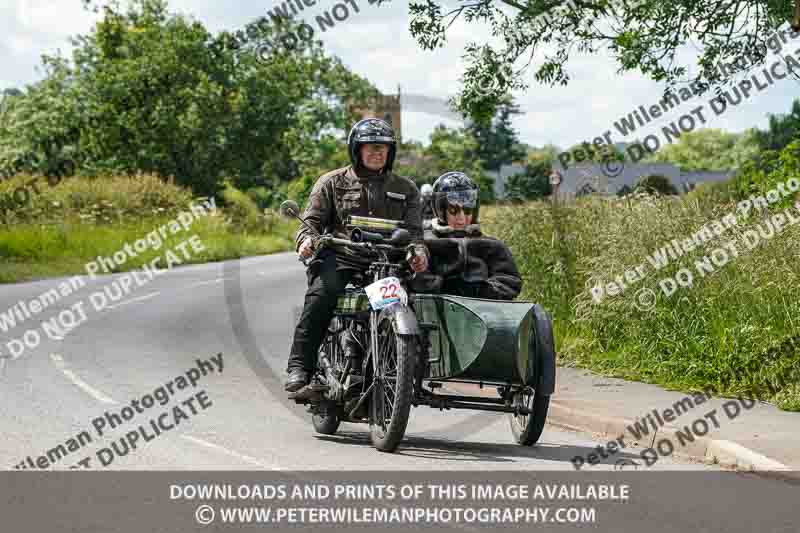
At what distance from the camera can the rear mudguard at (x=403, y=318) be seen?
7.99m

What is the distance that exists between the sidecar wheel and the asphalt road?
0.37 ft

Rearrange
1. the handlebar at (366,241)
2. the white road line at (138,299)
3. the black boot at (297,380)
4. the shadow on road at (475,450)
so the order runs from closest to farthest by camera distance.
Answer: the shadow on road at (475,450) → the handlebar at (366,241) → the black boot at (297,380) → the white road line at (138,299)

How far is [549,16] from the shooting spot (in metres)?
16.6

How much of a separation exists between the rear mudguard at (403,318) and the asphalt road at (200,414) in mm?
842

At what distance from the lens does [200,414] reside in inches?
413

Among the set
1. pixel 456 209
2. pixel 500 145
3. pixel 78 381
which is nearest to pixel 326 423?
pixel 456 209

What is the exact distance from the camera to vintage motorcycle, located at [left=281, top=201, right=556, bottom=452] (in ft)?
27.2

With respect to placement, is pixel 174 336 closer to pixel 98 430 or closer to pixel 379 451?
pixel 98 430

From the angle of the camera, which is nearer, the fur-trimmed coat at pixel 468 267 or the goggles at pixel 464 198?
the fur-trimmed coat at pixel 468 267

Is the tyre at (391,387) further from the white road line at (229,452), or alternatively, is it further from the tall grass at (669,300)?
the tall grass at (669,300)

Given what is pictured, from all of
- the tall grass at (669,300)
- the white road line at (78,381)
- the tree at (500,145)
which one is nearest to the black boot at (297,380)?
the white road line at (78,381)

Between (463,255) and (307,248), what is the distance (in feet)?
4.15

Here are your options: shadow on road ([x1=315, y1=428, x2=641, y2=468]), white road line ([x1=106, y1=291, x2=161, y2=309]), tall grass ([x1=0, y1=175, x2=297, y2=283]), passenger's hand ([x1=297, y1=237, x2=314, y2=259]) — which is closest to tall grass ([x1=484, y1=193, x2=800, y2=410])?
shadow on road ([x1=315, y1=428, x2=641, y2=468])

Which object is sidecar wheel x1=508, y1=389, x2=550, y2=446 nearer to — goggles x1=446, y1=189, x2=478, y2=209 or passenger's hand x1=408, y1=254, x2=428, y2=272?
passenger's hand x1=408, y1=254, x2=428, y2=272
